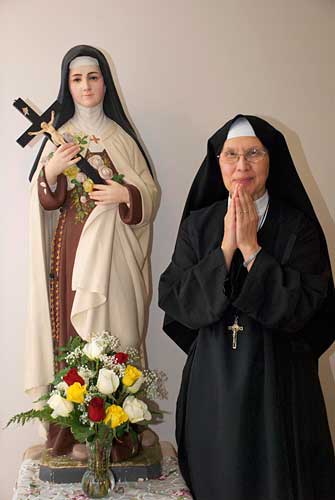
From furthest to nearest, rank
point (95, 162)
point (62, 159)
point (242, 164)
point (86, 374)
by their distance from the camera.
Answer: point (95, 162)
point (62, 159)
point (242, 164)
point (86, 374)

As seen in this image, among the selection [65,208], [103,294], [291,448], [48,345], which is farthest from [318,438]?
[65,208]

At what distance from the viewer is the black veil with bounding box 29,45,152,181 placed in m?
2.61

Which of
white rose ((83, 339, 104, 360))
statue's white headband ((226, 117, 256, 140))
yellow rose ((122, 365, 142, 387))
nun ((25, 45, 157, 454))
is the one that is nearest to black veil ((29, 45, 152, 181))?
nun ((25, 45, 157, 454))

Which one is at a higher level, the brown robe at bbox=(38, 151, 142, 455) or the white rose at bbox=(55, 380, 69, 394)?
the brown robe at bbox=(38, 151, 142, 455)

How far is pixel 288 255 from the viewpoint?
221cm

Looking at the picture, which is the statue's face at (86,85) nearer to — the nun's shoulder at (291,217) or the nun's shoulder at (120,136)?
the nun's shoulder at (120,136)

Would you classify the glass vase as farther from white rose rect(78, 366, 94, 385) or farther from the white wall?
the white wall

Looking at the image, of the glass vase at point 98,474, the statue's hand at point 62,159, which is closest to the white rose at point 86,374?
the glass vase at point 98,474

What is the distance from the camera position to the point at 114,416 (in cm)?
205

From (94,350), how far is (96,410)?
0.21m

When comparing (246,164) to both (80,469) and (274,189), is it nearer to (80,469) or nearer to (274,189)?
(274,189)

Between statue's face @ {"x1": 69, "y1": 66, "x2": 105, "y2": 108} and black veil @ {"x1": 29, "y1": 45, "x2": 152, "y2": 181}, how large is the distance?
0.03 metres

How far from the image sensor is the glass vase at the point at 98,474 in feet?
7.19

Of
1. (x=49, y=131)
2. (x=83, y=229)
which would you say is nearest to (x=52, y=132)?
(x=49, y=131)
